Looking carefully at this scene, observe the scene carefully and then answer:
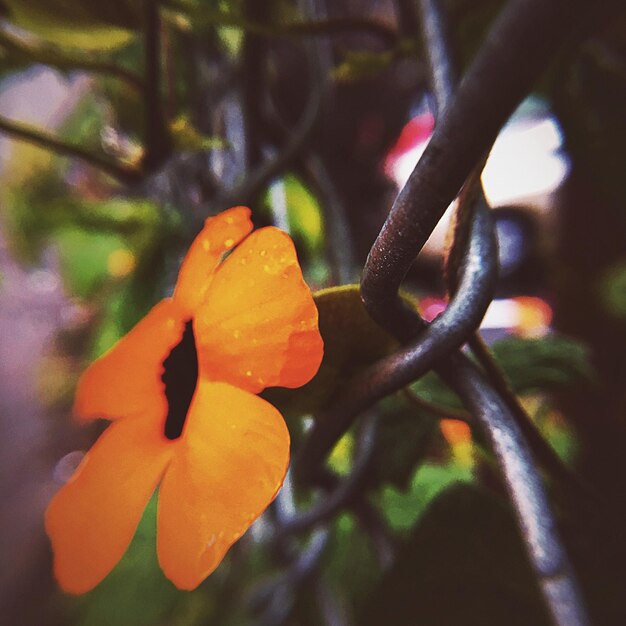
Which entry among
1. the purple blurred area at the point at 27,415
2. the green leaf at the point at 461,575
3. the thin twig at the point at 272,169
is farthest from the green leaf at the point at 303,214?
the purple blurred area at the point at 27,415

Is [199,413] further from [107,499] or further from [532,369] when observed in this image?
[532,369]

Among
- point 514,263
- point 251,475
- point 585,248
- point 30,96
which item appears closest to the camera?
point 251,475

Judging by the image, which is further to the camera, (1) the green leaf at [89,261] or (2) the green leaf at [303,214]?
(1) the green leaf at [89,261]

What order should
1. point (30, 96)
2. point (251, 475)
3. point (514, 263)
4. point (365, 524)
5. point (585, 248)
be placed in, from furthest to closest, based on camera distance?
point (30, 96) → point (514, 263) → point (585, 248) → point (365, 524) → point (251, 475)

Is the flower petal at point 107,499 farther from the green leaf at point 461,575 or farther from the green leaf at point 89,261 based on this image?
the green leaf at point 89,261

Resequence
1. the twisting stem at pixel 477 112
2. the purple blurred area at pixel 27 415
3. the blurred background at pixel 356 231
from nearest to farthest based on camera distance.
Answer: the twisting stem at pixel 477 112, the blurred background at pixel 356 231, the purple blurred area at pixel 27 415

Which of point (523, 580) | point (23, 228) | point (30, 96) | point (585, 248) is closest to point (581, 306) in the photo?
point (585, 248)

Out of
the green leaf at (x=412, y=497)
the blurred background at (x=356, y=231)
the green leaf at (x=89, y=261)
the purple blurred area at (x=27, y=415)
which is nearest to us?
the blurred background at (x=356, y=231)

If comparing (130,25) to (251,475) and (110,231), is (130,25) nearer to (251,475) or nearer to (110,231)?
(251,475)

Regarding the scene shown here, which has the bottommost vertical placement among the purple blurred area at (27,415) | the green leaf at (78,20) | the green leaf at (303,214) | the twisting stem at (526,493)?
the purple blurred area at (27,415)
